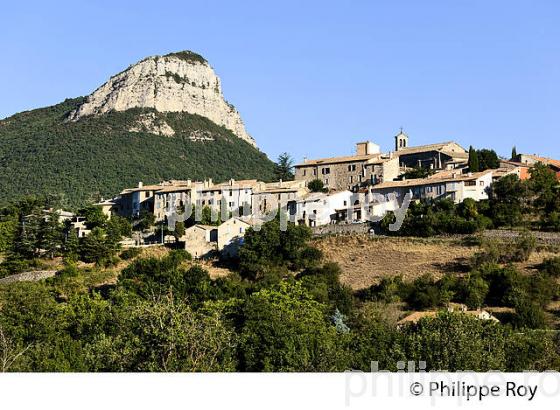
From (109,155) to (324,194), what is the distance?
47.4 m

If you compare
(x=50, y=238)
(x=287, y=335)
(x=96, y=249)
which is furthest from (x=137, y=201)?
(x=287, y=335)

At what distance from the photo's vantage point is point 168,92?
127 metres

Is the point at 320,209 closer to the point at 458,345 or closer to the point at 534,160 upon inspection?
the point at 534,160

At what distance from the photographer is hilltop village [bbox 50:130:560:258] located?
60969 mm

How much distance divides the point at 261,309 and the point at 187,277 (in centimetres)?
1179

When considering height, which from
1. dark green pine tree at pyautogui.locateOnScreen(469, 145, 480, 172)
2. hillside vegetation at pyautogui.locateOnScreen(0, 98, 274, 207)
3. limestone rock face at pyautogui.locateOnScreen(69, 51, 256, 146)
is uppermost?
limestone rock face at pyautogui.locateOnScreen(69, 51, 256, 146)

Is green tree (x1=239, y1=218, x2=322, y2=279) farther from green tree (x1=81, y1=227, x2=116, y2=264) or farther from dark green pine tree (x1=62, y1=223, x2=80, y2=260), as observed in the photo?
dark green pine tree (x1=62, y1=223, x2=80, y2=260)

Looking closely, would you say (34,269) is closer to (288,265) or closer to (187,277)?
(187,277)

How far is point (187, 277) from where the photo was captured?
171 ft

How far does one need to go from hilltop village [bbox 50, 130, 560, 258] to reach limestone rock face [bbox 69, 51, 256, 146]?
49.9 m

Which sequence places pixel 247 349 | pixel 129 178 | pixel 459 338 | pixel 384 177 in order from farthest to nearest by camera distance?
pixel 129 178, pixel 384 177, pixel 247 349, pixel 459 338

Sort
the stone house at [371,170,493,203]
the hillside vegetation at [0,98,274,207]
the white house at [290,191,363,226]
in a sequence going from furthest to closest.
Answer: the hillside vegetation at [0,98,274,207] < the white house at [290,191,363,226] < the stone house at [371,170,493,203]

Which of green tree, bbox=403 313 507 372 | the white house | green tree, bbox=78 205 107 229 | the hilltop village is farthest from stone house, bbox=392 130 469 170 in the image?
green tree, bbox=403 313 507 372
